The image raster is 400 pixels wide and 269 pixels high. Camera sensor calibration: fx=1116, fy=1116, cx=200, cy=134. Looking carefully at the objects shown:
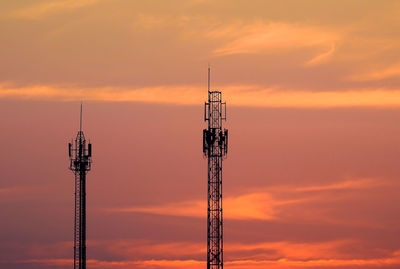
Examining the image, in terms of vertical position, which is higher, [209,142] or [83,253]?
[209,142]

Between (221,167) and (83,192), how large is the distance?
2505 centimetres

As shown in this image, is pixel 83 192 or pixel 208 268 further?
pixel 83 192

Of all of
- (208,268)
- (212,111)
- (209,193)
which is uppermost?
(212,111)

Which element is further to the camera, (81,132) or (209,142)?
(81,132)

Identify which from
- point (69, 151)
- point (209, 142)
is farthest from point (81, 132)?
point (209, 142)

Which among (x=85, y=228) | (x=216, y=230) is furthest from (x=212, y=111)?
(x=85, y=228)

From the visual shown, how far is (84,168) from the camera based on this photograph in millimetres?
176125

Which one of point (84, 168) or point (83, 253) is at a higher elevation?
point (84, 168)

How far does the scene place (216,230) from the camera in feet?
530

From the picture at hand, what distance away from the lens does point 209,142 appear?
161875mm

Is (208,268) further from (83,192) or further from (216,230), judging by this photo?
(83,192)

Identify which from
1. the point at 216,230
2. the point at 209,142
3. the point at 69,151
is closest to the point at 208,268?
the point at 216,230

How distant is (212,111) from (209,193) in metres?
12.1

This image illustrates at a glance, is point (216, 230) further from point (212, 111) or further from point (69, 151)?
point (69, 151)
